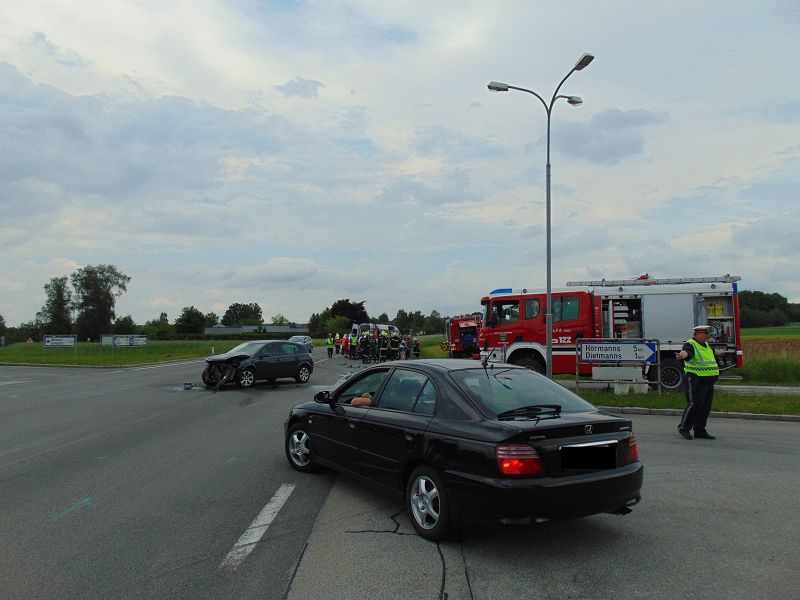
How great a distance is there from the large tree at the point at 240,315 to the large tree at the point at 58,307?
55.6 m

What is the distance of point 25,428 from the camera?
35.0 ft

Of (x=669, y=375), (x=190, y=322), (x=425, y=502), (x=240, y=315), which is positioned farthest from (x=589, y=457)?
(x=240, y=315)

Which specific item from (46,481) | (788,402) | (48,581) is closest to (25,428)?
(46,481)

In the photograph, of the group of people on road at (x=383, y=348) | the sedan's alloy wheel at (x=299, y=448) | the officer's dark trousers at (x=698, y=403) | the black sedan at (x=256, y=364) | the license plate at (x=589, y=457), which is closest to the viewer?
the license plate at (x=589, y=457)

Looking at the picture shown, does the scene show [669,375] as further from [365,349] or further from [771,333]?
[771,333]

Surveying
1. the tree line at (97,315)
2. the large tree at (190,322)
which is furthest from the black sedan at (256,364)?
the large tree at (190,322)

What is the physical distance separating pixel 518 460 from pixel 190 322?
505ft

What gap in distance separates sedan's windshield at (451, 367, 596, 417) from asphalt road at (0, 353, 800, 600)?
0.99 meters

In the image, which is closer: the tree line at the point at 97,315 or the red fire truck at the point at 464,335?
the red fire truck at the point at 464,335

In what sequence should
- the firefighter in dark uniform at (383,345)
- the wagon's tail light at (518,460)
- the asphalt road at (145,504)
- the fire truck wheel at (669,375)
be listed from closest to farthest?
the asphalt road at (145,504)
the wagon's tail light at (518,460)
the fire truck wheel at (669,375)
the firefighter in dark uniform at (383,345)

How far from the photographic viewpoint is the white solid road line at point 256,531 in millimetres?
4281

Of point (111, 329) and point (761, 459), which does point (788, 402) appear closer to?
point (761, 459)

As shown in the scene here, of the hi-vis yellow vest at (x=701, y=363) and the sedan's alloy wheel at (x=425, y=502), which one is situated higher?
the hi-vis yellow vest at (x=701, y=363)

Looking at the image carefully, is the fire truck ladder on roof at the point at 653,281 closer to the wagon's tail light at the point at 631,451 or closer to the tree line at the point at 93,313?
the wagon's tail light at the point at 631,451
